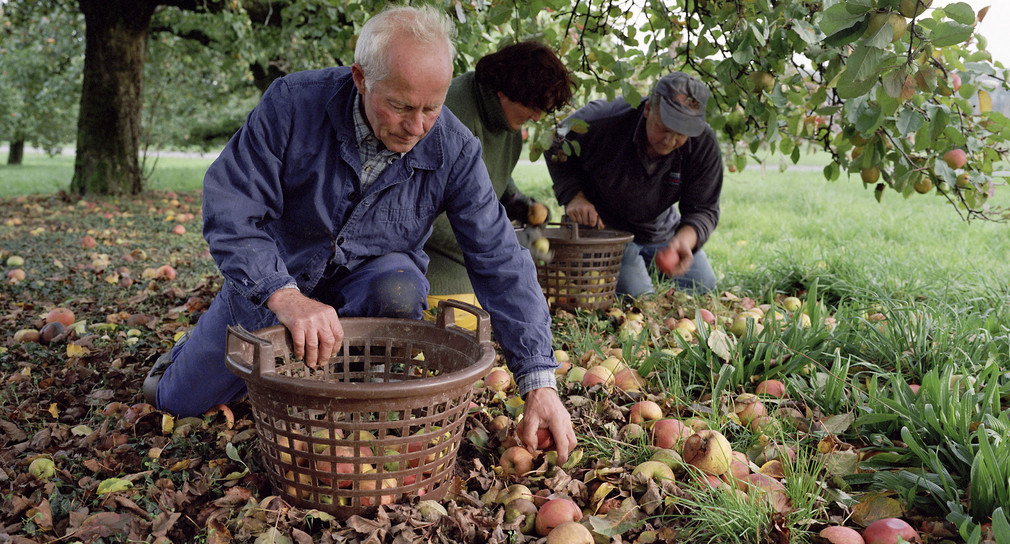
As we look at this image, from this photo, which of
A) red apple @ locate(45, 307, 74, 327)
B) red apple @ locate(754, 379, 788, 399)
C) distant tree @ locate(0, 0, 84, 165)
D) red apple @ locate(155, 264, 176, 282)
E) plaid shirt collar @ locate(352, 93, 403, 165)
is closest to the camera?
plaid shirt collar @ locate(352, 93, 403, 165)

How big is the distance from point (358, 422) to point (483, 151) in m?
1.86

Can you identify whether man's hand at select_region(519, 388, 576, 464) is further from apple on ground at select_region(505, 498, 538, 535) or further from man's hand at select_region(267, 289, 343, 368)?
man's hand at select_region(267, 289, 343, 368)

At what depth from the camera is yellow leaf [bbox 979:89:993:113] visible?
2467 mm

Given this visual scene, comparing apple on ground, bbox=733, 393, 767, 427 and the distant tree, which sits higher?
the distant tree

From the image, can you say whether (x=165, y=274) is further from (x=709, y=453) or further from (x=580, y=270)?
(x=709, y=453)

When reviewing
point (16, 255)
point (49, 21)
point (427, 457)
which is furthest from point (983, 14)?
point (49, 21)

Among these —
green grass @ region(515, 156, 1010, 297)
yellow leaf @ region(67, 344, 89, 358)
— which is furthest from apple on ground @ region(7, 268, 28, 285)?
green grass @ region(515, 156, 1010, 297)

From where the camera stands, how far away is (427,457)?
1710mm

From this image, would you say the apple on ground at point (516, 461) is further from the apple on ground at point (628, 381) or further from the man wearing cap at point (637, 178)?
the man wearing cap at point (637, 178)

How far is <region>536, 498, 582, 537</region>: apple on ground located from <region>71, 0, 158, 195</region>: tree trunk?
7.64 m

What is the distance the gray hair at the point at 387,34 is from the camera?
1.80m

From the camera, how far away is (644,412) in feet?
7.09

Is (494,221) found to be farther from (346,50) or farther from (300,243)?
(346,50)

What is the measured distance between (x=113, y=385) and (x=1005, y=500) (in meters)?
2.76
